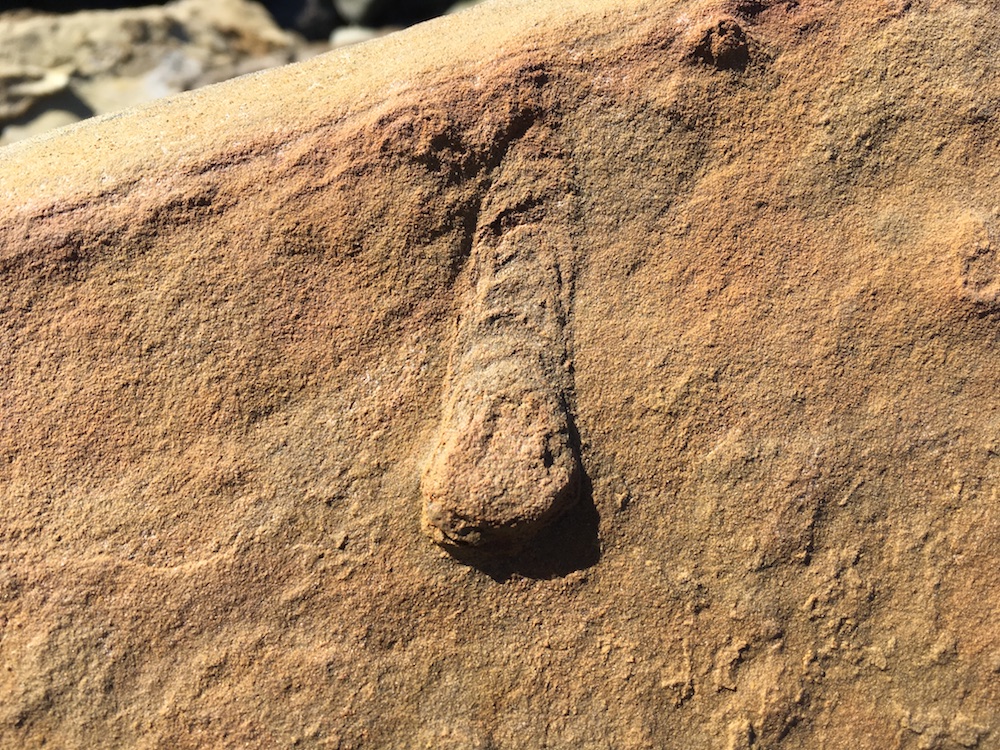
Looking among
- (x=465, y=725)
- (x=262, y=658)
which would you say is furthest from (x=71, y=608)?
(x=465, y=725)

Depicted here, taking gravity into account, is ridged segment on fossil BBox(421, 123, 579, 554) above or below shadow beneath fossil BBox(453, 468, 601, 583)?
above

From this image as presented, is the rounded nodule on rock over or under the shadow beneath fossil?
over

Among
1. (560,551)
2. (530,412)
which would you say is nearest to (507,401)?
(530,412)

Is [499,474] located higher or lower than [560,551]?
higher

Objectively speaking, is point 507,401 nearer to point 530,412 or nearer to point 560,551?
point 530,412
